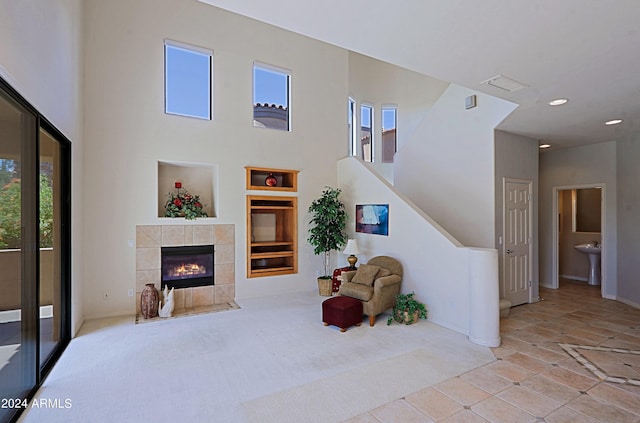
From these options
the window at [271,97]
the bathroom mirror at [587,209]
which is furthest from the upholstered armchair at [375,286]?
the bathroom mirror at [587,209]

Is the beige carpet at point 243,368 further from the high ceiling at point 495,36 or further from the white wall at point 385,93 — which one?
the white wall at point 385,93

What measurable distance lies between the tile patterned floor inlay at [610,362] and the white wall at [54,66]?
5512 millimetres

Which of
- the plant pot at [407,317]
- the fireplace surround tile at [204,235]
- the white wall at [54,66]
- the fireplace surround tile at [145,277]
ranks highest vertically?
the white wall at [54,66]

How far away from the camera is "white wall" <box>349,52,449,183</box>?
Answer: 8539 mm

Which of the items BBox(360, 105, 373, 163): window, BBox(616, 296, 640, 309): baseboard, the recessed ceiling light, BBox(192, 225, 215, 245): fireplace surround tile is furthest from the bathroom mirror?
BBox(192, 225, 215, 245): fireplace surround tile

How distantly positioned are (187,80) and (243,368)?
476 centimetres

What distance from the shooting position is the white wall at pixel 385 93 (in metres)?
8.54

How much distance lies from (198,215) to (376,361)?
3.72m

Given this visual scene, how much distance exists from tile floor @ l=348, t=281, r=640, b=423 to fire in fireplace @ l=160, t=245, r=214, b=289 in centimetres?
386

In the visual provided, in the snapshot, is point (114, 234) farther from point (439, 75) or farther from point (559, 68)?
point (559, 68)

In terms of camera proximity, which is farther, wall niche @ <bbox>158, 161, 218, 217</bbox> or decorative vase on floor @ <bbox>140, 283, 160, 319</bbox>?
wall niche @ <bbox>158, 161, 218, 217</bbox>

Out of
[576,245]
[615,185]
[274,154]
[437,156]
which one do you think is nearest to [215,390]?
[274,154]

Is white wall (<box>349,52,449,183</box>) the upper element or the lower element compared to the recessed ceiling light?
upper

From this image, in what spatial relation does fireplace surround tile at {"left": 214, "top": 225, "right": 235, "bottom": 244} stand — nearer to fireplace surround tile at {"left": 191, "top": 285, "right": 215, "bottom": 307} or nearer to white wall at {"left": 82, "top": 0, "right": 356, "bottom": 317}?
white wall at {"left": 82, "top": 0, "right": 356, "bottom": 317}
